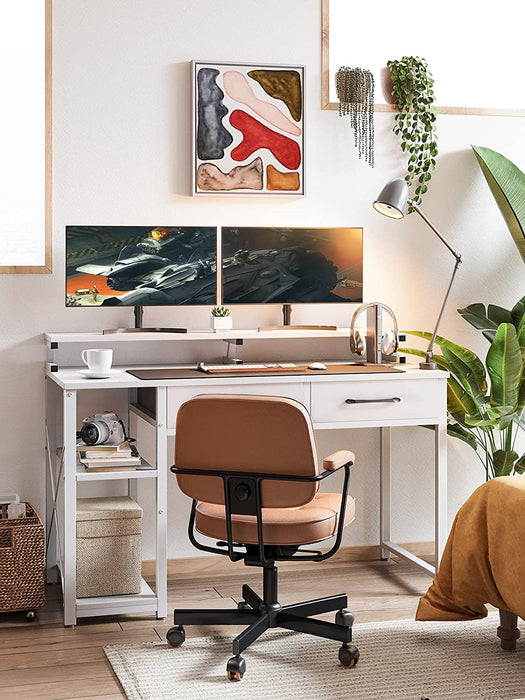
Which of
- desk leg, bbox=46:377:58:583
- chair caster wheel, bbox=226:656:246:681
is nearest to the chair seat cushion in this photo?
chair caster wheel, bbox=226:656:246:681

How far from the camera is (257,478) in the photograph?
2752mm

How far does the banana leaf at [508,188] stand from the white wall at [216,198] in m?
0.14

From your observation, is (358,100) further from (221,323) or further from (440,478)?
(440,478)

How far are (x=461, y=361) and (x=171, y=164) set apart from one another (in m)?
1.38

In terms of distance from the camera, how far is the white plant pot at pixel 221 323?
377 cm

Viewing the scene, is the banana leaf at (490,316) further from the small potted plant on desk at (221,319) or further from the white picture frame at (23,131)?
the white picture frame at (23,131)

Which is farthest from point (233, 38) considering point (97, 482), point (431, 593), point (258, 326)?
point (431, 593)

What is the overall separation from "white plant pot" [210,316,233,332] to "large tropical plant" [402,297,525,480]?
0.73 meters

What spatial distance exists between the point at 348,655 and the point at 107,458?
1028mm

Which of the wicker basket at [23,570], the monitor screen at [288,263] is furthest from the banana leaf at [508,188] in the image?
the wicker basket at [23,570]

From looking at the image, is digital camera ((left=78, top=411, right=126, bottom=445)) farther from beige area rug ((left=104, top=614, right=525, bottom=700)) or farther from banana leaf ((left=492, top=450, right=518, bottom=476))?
banana leaf ((left=492, top=450, right=518, bottom=476))

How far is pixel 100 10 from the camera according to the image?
12.2 feet

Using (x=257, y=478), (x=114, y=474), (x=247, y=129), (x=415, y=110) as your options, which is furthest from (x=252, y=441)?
(x=415, y=110)

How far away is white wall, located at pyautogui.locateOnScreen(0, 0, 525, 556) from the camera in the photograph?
3729 millimetres
